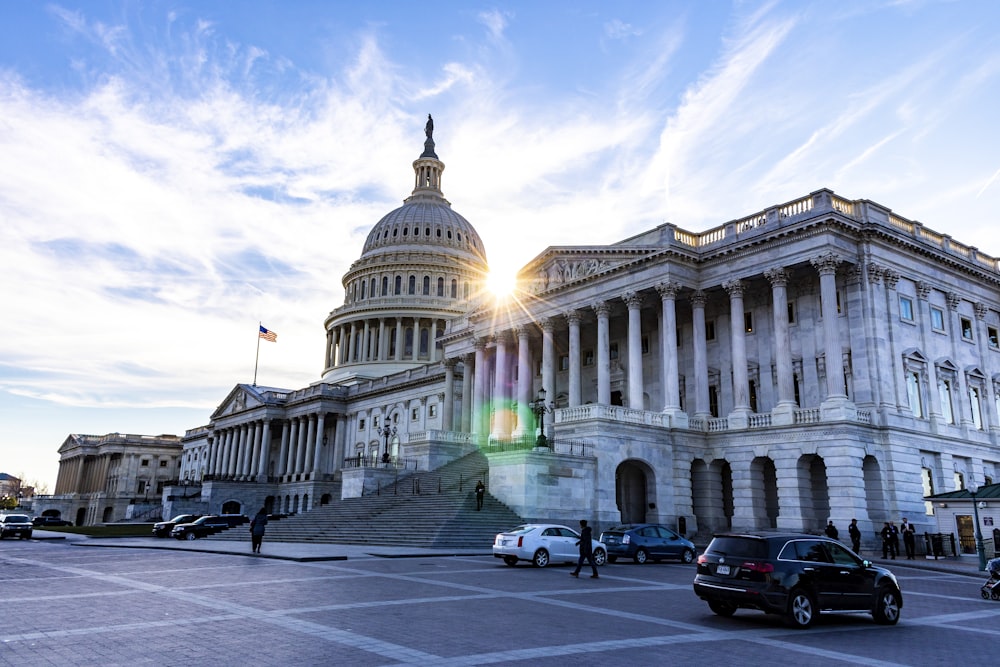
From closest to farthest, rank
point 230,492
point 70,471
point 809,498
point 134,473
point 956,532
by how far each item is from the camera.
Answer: point 956,532, point 809,498, point 230,492, point 134,473, point 70,471

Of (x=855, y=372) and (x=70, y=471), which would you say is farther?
(x=70, y=471)

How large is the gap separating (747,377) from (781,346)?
3.33 m

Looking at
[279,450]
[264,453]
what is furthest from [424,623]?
[279,450]

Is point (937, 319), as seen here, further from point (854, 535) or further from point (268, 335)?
point (268, 335)

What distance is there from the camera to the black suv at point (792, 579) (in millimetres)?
14102

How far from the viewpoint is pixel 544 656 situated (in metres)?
10.8

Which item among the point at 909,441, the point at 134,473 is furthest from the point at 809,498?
the point at 134,473

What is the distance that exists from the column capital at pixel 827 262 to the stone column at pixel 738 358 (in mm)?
4927

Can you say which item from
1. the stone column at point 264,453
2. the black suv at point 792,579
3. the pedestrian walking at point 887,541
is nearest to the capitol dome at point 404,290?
the stone column at point 264,453

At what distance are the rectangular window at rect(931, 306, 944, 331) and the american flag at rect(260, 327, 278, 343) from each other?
76209 millimetres

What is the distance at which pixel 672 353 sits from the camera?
45.9 meters

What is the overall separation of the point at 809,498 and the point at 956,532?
6.80 meters

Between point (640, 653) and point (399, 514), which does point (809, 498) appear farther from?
point (640, 653)

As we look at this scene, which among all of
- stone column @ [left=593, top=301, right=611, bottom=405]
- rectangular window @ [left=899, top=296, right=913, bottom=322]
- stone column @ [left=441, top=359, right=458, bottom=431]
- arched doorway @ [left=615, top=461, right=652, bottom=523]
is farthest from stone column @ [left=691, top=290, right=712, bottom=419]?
stone column @ [left=441, top=359, right=458, bottom=431]
